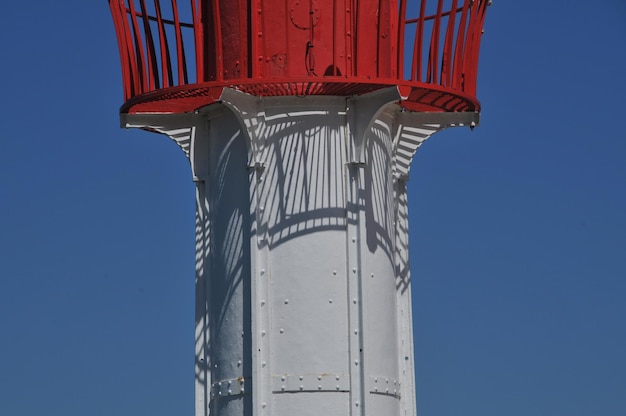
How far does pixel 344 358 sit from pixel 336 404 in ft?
2.29

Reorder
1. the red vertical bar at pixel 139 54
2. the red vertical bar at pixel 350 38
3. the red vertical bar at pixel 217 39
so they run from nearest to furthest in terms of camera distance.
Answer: the red vertical bar at pixel 217 39, the red vertical bar at pixel 350 38, the red vertical bar at pixel 139 54

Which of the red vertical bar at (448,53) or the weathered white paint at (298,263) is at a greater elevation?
the red vertical bar at (448,53)

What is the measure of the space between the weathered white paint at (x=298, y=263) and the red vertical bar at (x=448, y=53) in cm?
99

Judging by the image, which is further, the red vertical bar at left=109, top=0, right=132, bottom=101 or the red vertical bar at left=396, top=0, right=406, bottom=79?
the red vertical bar at left=109, top=0, right=132, bottom=101

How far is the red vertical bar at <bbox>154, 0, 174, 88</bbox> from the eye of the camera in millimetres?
22080

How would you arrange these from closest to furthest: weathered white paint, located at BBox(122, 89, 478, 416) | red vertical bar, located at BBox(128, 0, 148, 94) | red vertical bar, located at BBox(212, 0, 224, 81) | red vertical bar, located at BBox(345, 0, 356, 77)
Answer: weathered white paint, located at BBox(122, 89, 478, 416) → red vertical bar, located at BBox(212, 0, 224, 81) → red vertical bar, located at BBox(345, 0, 356, 77) → red vertical bar, located at BBox(128, 0, 148, 94)

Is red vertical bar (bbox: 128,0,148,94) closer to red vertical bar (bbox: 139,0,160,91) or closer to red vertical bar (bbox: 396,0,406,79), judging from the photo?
red vertical bar (bbox: 139,0,160,91)

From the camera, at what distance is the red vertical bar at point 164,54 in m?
22.1

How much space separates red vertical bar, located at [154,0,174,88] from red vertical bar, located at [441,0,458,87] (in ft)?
13.8

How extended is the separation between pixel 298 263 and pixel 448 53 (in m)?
4.00

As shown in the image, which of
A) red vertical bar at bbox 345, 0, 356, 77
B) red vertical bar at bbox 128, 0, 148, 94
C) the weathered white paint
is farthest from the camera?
red vertical bar at bbox 128, 0, 148, 94

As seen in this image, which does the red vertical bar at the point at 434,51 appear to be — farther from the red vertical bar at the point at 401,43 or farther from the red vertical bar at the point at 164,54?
the red vertical bar at the point at 164,54

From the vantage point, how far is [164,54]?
22.3 m

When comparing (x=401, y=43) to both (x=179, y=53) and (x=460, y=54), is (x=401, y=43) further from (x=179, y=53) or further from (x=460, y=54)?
(x=179, y=53)
